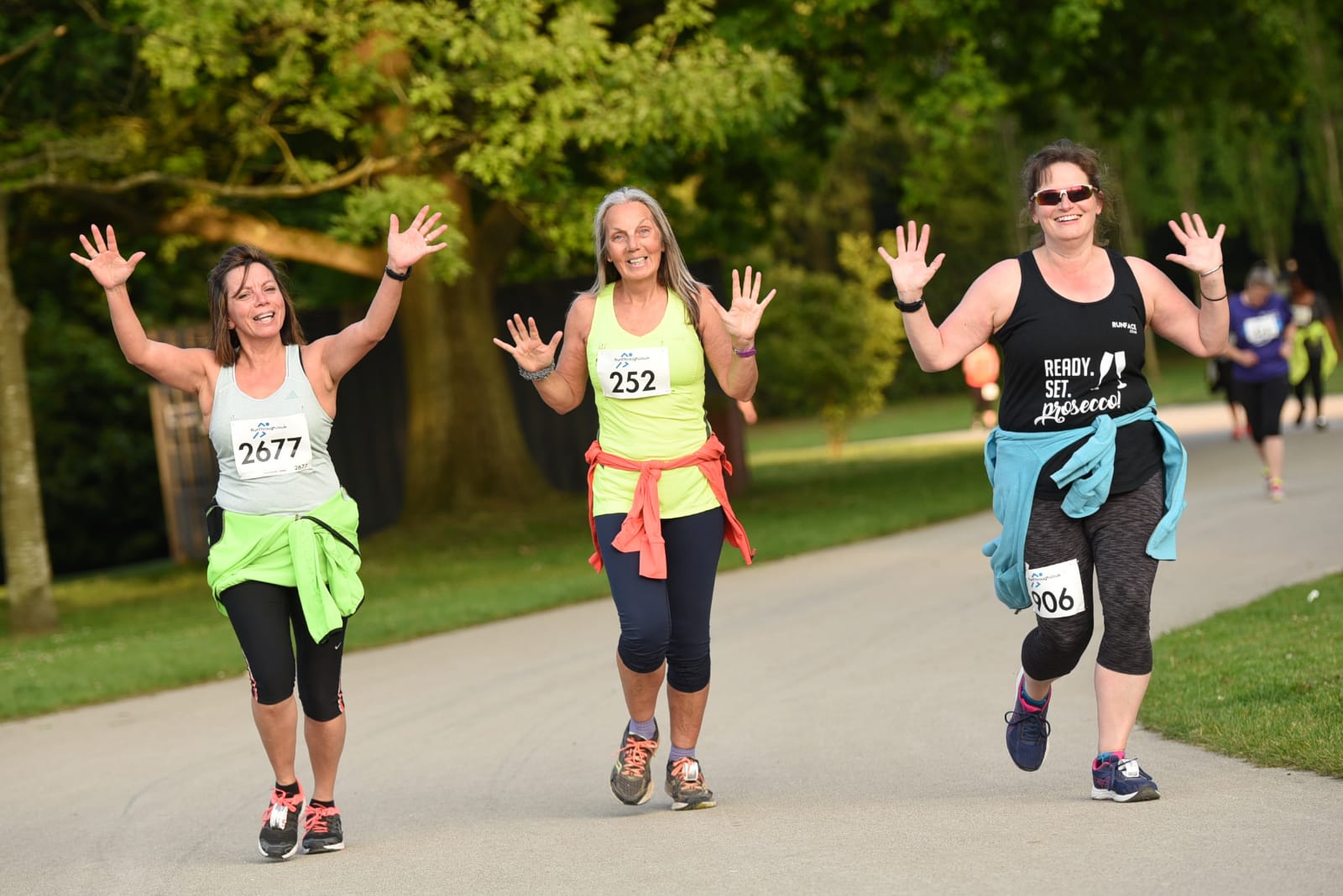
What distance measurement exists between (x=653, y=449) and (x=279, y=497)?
1314 millimetres

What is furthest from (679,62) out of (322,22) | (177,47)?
(177,47)

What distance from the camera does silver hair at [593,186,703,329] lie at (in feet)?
21.0

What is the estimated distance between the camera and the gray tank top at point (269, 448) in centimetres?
617

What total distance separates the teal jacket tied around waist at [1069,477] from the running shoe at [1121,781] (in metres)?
0.62

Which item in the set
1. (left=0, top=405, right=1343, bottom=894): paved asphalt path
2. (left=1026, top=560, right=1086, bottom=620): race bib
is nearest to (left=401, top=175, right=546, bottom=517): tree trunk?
(left=0, top=405, right=1343, bottom=894): paved asphalt path

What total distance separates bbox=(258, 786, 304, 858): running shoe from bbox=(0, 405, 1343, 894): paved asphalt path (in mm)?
84

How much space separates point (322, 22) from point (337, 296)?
1058 centimetres

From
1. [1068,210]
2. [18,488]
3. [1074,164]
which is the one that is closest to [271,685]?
[1068,210]

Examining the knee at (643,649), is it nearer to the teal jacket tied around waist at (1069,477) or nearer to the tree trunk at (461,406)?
the teal jacket tied around waist at (1069,477)

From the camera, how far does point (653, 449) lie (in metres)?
6.36

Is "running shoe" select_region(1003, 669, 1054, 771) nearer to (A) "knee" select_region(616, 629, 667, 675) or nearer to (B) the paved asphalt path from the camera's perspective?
(B) the paved asphalt path

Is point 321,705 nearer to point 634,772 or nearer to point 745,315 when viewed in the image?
point 634,772

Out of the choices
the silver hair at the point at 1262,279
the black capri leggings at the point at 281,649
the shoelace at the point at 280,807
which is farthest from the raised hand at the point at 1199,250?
the silver hair at the point at 1262,279

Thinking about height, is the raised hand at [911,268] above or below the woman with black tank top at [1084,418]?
above
